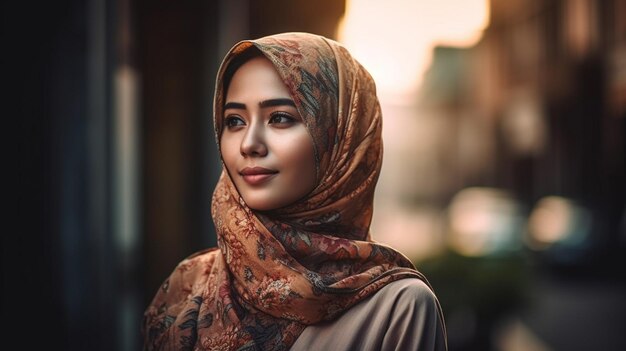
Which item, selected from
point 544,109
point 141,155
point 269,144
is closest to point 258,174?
point 269,144

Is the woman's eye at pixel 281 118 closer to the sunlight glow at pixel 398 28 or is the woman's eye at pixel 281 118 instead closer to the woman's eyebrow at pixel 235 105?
the woman's eyebrow at pixel 235 105

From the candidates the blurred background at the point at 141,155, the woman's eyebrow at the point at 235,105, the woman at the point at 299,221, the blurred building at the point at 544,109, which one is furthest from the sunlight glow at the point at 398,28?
the blurred building at the point at 544,109

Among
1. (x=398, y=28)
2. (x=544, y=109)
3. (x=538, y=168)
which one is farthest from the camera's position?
(x=538, y=168)

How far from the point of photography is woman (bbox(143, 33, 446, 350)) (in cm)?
138

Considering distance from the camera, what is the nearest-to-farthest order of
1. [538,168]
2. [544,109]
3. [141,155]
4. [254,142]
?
[254,142] → [141,155] → [544,109] → [538,168]

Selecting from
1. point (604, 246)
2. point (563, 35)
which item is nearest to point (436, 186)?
point (563, 35)

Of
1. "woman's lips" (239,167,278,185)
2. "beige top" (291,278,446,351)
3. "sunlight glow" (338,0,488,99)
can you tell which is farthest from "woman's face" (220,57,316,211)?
"sunlight glow" (338,0,488,99)

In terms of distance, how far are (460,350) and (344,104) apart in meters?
3.91

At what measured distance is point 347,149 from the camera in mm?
1456

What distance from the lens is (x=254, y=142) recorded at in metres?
1.37

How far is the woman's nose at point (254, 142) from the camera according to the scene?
1.37 m

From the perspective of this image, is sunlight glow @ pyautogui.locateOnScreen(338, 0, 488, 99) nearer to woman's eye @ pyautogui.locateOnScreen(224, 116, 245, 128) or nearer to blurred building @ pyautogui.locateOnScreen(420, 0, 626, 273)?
woman's eye @ pyautogui.locateOnScreen(224, 116, 245, 128)

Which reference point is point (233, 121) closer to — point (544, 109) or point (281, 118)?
point (281, 118)

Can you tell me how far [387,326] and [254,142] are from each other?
1.75 feet
